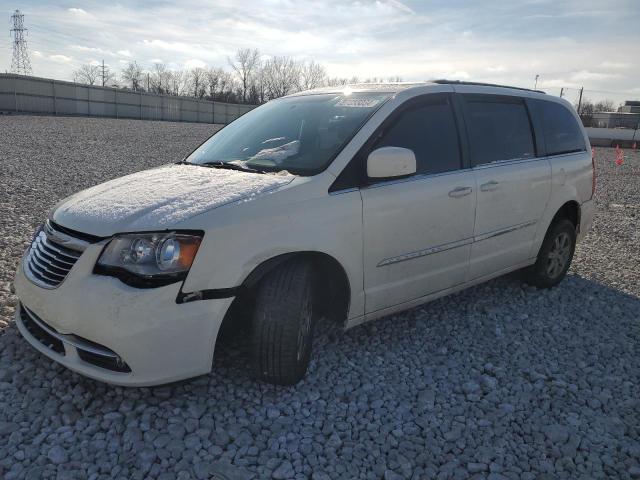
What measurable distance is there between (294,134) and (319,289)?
1.10m

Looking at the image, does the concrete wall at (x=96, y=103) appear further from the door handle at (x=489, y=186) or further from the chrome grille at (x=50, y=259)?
the chrome grille at (x=50, y=259)

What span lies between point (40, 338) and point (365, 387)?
1843mm

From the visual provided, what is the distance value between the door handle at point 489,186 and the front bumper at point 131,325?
7.22 ft

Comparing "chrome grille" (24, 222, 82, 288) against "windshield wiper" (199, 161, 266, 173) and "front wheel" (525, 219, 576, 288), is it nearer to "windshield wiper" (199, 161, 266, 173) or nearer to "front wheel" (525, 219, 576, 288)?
"windshield wiper" (199, 161, 266, 173)

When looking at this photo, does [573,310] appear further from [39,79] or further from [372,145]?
[39,79]

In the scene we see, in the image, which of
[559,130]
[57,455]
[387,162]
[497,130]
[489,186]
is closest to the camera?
[57,455]

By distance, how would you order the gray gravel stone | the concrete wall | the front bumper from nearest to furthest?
the gray gravel stone
the front bumper
the concrete wall

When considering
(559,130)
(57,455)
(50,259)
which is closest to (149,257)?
(50,259)

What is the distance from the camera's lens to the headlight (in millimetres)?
2406

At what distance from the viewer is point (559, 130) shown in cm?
478

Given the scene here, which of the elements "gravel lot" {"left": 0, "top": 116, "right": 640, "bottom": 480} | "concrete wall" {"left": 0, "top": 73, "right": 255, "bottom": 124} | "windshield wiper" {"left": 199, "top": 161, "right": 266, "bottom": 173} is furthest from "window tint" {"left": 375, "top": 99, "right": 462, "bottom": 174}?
"concrete wall" {"left": 0, "top": 73, "right": 255, "bottom": 124}

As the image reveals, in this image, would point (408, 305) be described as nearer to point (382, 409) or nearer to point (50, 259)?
point (382, 409)

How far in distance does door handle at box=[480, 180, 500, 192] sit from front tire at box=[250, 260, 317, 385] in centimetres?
167

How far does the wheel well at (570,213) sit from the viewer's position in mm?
4781
